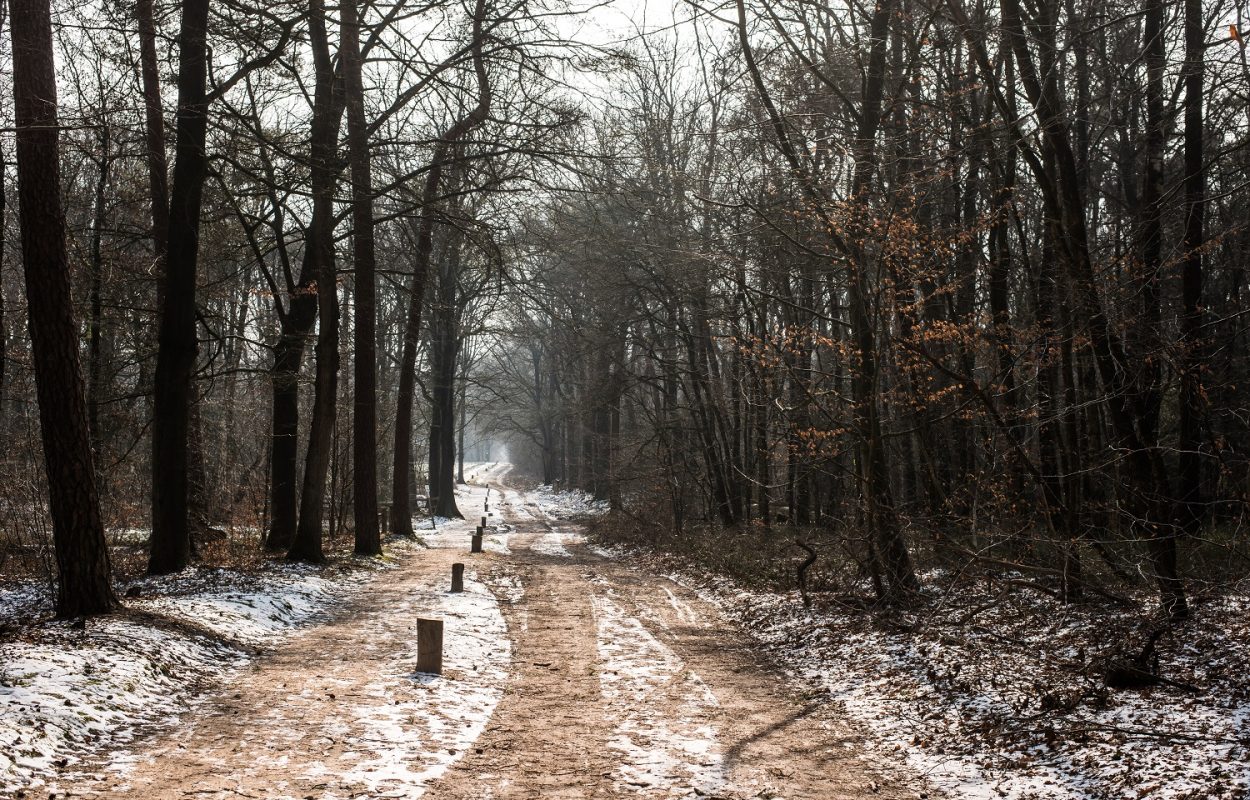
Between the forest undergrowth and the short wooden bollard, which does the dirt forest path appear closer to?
the short wooden bollard

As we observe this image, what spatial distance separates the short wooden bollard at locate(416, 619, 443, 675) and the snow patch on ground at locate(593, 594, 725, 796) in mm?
1734

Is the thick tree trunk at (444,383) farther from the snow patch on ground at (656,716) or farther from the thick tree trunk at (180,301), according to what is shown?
the snow patch on ground at (656,716)

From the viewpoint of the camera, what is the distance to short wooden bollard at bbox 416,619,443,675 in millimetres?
9555

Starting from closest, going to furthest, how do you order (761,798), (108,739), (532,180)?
(761,798) < (108,739) < (532,180)

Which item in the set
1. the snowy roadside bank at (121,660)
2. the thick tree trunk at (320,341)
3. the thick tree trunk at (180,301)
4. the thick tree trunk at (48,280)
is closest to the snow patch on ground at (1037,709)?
the snowy roadside bank at (121,660)

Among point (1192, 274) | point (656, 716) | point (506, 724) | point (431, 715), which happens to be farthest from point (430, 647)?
point (1192, 274)

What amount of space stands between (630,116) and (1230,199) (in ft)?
47.7

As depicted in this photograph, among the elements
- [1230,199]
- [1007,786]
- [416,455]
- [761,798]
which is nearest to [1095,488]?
[1230,199]

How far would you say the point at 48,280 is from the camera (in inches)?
348

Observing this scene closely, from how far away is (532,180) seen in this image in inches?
577

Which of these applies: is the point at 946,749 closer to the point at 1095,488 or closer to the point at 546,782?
the point at 546,782

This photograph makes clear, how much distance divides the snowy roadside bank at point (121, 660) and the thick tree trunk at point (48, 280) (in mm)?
1325

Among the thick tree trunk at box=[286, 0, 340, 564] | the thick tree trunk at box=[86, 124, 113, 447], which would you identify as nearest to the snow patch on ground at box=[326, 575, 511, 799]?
the thick tree trunk at box=[286, 0, 340, 564]

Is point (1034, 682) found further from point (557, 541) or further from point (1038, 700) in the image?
point (557, 541)
